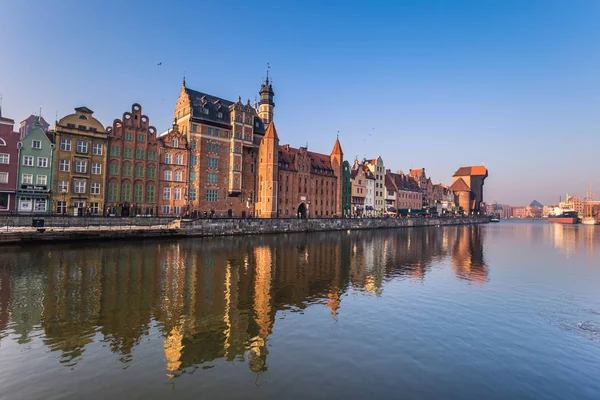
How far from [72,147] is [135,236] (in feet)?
72.0

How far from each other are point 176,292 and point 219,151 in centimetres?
5609

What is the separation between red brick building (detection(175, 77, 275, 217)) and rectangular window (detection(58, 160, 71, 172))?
21.5m

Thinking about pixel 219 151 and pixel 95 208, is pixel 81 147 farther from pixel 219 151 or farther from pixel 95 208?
Answer: pixel 219 151

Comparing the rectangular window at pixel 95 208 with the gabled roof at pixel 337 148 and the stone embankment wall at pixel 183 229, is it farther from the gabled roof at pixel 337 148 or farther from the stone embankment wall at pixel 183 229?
the gabled roof at pixel 337 148

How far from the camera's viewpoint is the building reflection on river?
14359 millimetres

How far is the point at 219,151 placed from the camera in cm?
7462

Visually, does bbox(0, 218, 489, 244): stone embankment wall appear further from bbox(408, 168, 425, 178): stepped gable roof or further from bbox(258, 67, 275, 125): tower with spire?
bbox(408, 168, 425, 178): stepped gable roof

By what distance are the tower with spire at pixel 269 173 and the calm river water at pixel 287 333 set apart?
4821cm

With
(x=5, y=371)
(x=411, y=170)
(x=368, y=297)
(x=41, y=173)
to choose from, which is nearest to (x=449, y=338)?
(x=368, y=297)

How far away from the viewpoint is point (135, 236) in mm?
50844

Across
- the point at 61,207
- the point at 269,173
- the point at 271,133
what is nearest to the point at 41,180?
the point at 61,207

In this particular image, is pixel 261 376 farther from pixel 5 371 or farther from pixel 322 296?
pixel 322 296

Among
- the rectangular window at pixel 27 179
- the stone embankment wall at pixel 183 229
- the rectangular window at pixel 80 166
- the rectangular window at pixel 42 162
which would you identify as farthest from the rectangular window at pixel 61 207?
the stone embankment wall at pixel 183 229

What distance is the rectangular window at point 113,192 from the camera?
61531mm
